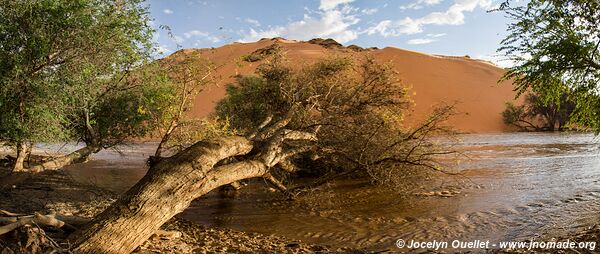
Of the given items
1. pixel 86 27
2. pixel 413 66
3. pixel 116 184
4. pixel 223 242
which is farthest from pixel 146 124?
pixel 413 66

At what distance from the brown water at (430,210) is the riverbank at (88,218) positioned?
65 centimetres

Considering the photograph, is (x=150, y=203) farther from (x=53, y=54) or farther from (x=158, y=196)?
(x=53, y=54)

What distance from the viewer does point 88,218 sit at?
5129 millimetres

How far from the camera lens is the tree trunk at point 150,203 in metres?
4.17

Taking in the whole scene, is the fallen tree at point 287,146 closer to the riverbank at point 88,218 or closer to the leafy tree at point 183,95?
the riverbank at point 88,218

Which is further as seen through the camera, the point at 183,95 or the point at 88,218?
the point at 183,95

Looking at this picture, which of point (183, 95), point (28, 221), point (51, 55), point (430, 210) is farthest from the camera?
point (183, 95)

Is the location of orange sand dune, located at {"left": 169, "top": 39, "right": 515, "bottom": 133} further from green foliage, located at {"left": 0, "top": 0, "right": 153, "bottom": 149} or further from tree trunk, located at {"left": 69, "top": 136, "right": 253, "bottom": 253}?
tree trunk, located at {"left": 69, "top": 136, "right": 253, "bottom": 253}

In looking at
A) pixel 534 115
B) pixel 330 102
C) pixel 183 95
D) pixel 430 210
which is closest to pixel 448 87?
pixel 534 115

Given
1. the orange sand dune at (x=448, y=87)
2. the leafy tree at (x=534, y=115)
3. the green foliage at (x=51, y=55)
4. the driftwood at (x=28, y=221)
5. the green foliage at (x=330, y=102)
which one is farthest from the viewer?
the orange sand dune at (x=448, y=87)

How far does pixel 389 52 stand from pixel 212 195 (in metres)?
44.8

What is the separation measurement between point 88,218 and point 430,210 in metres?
6.47

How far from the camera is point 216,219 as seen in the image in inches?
317

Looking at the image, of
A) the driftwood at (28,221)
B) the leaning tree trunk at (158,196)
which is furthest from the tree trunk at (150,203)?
the driftwood at (28,221)
